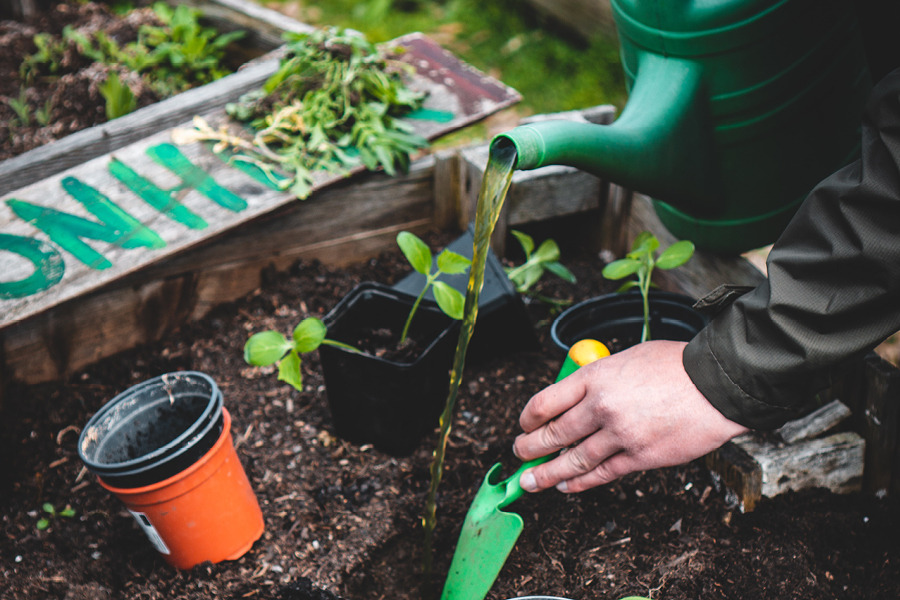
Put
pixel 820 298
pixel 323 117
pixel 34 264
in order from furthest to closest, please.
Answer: pixel 323 117 → pixel 34 264 → pixel 820 298

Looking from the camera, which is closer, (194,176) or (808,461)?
(808,461)

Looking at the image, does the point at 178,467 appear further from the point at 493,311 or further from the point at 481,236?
the point at 493,311

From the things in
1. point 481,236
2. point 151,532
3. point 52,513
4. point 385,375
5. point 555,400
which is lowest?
Answer: point 52,513

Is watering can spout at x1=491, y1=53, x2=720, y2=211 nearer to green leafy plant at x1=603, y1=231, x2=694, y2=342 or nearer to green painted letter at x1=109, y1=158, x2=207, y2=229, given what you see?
green leafy plant at x1=603, y1=231, x2=694, y2=342

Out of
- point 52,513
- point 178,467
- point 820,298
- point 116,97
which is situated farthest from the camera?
point 116,97

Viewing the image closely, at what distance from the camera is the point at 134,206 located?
1930 millimetres

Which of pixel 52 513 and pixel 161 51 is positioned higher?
pixel 161 51

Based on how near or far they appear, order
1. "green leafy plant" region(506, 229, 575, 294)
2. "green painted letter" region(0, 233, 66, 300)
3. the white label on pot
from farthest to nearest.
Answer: "green leafy plant" region(506, 229, 575, 294), "green painted letter" region(0, 233, 66, 300), the white label on pot

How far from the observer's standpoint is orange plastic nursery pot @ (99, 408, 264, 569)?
1.34m

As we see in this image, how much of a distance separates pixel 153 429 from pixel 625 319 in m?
1.14

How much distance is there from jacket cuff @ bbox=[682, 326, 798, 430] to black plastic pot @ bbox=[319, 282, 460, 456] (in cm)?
65

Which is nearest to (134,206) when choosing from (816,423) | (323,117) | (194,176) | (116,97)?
(194,176)

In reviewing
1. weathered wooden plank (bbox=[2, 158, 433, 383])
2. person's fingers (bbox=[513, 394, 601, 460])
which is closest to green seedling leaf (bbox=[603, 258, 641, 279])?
person's fingers (bbox=[513, 394, 601, 460])

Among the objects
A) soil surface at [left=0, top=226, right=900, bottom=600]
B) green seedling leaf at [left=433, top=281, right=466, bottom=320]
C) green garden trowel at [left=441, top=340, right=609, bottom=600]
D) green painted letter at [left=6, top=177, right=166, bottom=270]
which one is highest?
green seedling leaf at [left=433, top=281, right=466, bottom=320]
